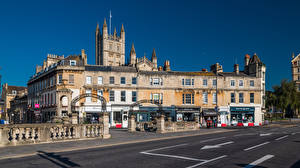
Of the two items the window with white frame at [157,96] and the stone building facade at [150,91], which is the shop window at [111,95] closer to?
the stone building facade at [150,91]

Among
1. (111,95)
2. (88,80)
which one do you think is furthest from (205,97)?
(88,80)

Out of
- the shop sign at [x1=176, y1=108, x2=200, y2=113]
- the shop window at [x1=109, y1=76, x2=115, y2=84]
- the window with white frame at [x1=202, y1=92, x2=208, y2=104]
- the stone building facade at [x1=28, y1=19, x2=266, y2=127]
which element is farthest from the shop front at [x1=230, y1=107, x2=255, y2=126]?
the shop window at [x1=109, y1=76, x2=115, y2=84]

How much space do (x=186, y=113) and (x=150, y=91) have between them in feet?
27.4

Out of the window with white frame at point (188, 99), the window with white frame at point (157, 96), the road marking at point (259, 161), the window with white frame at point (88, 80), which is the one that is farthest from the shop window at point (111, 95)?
the road marking at point (259, 161)

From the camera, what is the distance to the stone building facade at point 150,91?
149 feet

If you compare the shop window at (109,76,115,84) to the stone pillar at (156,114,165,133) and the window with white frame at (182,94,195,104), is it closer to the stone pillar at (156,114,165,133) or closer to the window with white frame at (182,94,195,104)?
the window with white frame at (182,94,195,104)

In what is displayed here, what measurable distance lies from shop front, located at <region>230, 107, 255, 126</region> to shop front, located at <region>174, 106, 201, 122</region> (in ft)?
23.5

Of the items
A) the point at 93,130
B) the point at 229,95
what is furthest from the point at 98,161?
the point at 229,95

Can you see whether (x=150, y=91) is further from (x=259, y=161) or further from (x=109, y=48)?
(x=109, y=48)

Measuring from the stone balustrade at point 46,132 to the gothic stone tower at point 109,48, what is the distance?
93999 mm

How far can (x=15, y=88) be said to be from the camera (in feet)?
320

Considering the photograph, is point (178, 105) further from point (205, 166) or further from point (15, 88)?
point (15, 88)

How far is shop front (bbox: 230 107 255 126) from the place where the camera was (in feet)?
172

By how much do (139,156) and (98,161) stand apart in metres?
2.20
